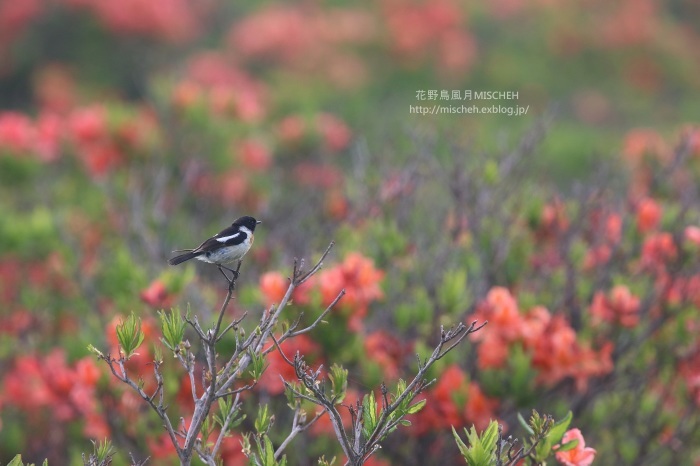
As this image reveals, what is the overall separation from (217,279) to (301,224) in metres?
0.49

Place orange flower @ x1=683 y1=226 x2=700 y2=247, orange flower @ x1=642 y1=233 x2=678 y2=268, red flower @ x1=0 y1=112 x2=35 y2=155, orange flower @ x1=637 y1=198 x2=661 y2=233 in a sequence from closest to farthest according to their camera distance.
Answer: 1. orange flower @ x1=683 y1=226 x2=700 y2=247
2. orange flower @ x1=642 y1=233 x2=678 y2=268
3. orange flower @ x1=637 y1=198 x2=661 y2=233
4. red flower @ x1=0 y1=112 x2=35 y2=155

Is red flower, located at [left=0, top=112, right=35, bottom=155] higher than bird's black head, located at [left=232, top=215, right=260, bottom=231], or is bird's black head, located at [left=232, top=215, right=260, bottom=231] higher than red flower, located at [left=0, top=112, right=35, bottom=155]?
bird's black head, located at [left=232, top=215, right=260, bottom=231]

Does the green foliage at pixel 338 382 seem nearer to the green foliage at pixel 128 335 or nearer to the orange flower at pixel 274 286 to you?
the green foliage at pixel 128 335

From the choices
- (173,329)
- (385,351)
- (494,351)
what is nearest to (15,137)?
(385,351)

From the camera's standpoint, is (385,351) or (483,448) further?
(385,351)

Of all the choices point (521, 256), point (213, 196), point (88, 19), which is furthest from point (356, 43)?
point (521, 256)

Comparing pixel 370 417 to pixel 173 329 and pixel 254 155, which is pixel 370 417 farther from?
pixel 254 155

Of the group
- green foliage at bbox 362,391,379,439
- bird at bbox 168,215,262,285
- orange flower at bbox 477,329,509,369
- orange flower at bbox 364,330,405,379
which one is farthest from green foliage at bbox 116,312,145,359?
orange flower at bbox 477,329,509,369

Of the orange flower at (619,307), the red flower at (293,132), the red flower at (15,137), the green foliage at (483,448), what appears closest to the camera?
the green foliage at (483,448)

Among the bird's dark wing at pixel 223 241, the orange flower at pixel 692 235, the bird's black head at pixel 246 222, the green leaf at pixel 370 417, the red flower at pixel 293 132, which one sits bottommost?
the red flower at pixel 293 132

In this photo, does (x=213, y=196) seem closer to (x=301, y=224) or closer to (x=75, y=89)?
(x=301, y=224)

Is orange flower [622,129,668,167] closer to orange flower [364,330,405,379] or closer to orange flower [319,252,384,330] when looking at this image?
orange flower [364,330,405,379]

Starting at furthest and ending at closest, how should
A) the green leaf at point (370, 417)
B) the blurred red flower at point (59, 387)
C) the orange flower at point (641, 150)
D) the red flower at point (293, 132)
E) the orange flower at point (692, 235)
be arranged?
the red flower at point (293, 132), the orange flower at point (641, 150), the orange flower at point (692, 235), the blurred red flower at point (59, 387), the green leaf at point (370, 417)

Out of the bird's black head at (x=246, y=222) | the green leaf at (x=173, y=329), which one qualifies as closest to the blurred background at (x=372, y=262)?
the bird's black head at (x=246, y=222)
